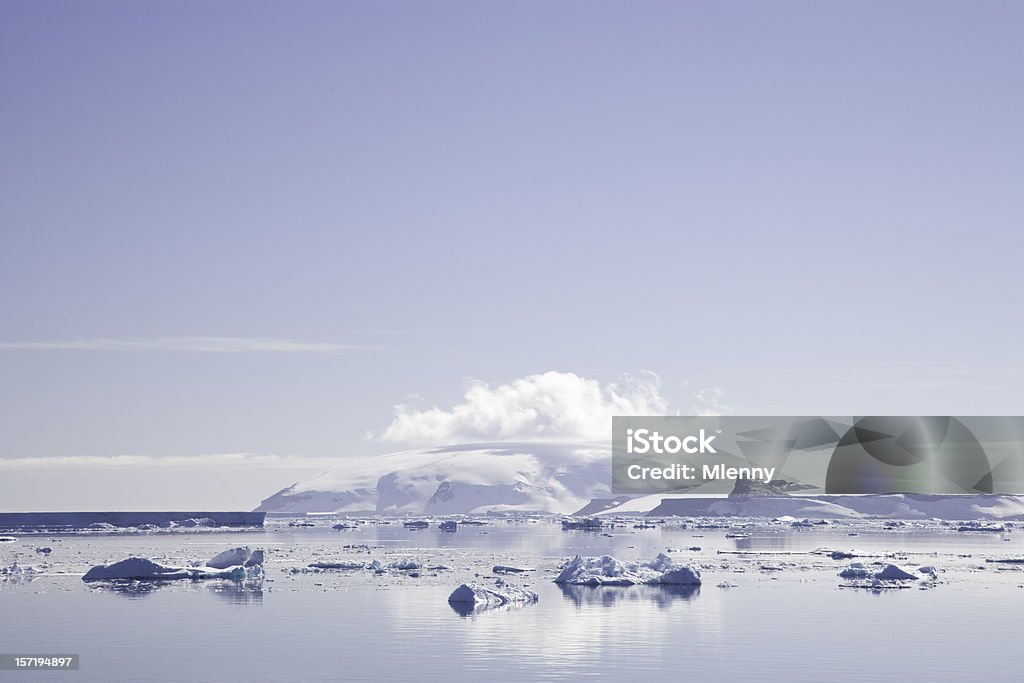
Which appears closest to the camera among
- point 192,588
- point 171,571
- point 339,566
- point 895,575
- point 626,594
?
point 626,594

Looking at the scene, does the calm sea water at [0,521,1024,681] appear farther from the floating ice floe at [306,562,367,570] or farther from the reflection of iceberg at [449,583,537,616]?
the floating ice floe at [306,562,367,570]

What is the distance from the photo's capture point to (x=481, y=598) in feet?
120

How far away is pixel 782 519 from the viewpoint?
115 metres

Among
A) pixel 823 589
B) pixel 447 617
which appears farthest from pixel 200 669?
pixel 823 589

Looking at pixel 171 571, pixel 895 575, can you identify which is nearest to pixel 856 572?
pixel 895 575

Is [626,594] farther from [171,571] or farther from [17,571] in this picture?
[17,571]

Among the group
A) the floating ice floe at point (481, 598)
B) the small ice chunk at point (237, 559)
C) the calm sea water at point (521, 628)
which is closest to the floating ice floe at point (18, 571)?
the calm sea water at point (521, 628)

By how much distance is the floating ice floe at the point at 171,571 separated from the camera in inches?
1779

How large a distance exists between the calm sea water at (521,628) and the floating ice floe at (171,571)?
3.69ft

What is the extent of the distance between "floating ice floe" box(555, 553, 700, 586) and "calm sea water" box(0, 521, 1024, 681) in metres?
0.76

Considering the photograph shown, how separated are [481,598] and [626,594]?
6.64 meters

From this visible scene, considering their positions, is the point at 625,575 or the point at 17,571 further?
the point at 17,571

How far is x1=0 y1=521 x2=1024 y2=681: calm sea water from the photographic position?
1021 inches

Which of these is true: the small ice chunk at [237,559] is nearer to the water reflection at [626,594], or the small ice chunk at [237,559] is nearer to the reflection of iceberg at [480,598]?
the water reflection at [626,594]
